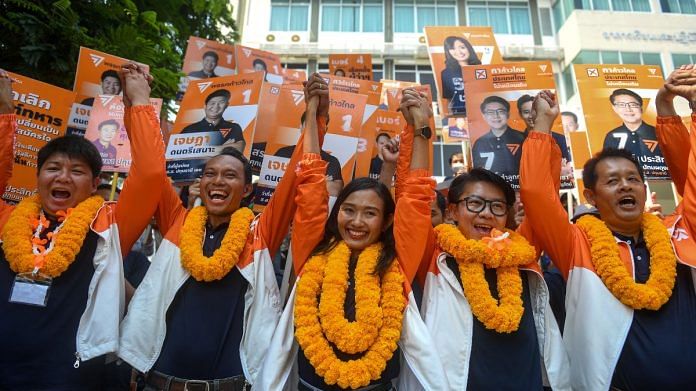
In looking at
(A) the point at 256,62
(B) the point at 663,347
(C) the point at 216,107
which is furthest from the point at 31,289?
(A) the point at 256,62

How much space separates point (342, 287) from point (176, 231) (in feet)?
3.61

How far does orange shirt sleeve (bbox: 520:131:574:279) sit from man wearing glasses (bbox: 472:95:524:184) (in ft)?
4.29

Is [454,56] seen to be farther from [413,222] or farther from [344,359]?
[344,359]

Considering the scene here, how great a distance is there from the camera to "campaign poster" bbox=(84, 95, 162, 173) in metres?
4.01

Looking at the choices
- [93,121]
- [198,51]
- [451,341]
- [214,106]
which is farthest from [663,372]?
[198,51]

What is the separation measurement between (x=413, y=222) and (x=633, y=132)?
2.98 m

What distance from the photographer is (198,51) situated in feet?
19.2

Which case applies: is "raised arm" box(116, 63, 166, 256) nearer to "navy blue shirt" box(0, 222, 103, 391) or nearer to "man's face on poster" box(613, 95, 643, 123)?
"navy blue shirt" box(0, 222, 103, 391)

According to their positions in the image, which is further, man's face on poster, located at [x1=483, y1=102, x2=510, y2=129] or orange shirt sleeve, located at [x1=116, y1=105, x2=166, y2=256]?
man's face on poster, located at [x1=483, y1=102, x2=510, y2=129]

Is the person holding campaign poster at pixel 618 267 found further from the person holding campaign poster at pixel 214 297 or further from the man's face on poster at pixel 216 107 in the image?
the man's face on poster at pixel 216 107

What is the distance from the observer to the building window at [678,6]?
55.9 ft

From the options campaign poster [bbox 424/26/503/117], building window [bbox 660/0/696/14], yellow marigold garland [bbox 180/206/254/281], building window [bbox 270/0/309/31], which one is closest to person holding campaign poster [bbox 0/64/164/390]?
yellow marigold garland [bbox 180/206/254/281]

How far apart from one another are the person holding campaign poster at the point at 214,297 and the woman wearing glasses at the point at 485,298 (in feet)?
2.58

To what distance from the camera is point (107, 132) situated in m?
4.03
